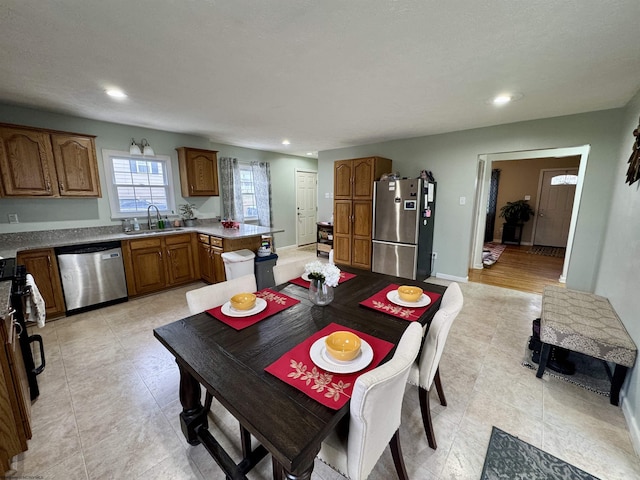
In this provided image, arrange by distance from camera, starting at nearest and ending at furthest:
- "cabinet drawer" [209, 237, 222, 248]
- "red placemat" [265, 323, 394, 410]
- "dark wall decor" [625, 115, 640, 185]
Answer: "red placemat" [265, 323, 394, 410] → "dark wall decor" [625, 115, 640, 185] → "cabinet drawer" [209, 237, 222, 248]

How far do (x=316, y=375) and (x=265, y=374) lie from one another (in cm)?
20

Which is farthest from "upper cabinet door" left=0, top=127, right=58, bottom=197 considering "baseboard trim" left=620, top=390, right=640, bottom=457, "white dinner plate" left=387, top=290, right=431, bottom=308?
"baseboard trim" left=620, top=390, right=640, bottom=457

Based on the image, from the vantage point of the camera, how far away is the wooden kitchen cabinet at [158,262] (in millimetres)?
3395

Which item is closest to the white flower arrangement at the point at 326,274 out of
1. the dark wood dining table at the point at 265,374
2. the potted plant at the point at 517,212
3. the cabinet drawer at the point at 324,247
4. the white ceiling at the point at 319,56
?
the dark wood dining table at the point at 265,374

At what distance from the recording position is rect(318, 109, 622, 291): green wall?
3.06 metres

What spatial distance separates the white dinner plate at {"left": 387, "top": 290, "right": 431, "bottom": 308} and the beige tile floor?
767 mm

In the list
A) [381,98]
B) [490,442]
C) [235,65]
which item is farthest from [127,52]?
[490,442]

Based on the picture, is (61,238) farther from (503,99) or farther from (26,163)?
(503,99)

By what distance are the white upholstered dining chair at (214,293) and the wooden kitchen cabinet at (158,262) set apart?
242cm

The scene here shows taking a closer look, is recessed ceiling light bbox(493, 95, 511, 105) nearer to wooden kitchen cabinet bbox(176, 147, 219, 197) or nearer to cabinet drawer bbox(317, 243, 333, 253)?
cabinet drawer bbox(317, 243, 333, 253)

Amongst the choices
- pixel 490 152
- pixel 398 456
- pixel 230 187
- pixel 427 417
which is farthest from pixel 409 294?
pixel 230 187

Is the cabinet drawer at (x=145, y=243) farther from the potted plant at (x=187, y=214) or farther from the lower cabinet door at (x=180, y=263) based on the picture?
the potted plant at (x=187, y=214)

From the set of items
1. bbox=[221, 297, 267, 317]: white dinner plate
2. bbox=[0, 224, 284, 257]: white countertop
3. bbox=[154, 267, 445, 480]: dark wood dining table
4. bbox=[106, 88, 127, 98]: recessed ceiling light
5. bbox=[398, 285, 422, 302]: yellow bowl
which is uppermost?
bbox=[106, 88, 127, 98]: recessed ceiling light

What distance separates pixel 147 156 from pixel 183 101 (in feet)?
5.42
